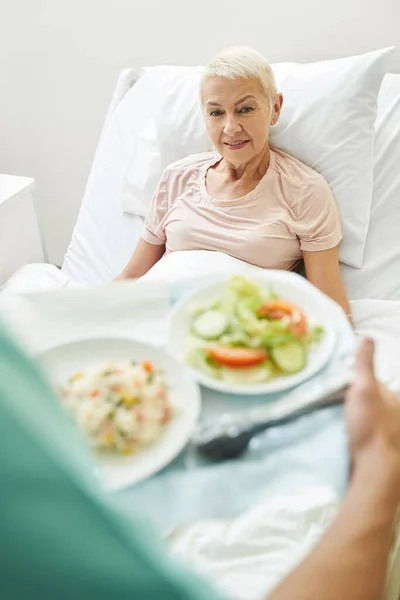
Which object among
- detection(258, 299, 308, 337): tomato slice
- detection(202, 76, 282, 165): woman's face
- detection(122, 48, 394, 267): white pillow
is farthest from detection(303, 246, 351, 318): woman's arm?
detection(258, 299, 308, 337): tomato slice

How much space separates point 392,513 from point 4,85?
1915mm

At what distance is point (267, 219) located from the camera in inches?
48.8

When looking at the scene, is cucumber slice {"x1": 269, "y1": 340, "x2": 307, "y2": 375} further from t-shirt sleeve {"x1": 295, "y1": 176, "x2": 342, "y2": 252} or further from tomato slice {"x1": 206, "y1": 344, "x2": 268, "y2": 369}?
t-shirt sleeve {"x1": 295, "y1": 176, "x2": 342, "y2": 252}

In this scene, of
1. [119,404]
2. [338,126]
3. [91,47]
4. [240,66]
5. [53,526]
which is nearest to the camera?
[53,526]

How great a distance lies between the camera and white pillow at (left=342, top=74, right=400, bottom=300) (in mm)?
1319

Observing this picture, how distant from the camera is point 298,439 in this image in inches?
22.8

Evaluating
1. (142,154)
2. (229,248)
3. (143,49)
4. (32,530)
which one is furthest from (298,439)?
(143,49)

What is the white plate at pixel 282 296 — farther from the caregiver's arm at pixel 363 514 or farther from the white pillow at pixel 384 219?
the white pillow at pixel 384 219

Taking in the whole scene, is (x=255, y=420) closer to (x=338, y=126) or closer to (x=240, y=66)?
(x=240, y=66)

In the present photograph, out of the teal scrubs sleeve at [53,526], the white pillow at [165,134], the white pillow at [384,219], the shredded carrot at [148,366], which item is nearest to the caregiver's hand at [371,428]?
the shredded carrot at [148,366]

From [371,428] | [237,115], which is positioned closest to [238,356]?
[371,428]

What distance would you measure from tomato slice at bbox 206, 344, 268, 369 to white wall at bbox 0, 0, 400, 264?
1.23 meters

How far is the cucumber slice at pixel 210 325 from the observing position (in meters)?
0.62

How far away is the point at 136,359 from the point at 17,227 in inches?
43.7
